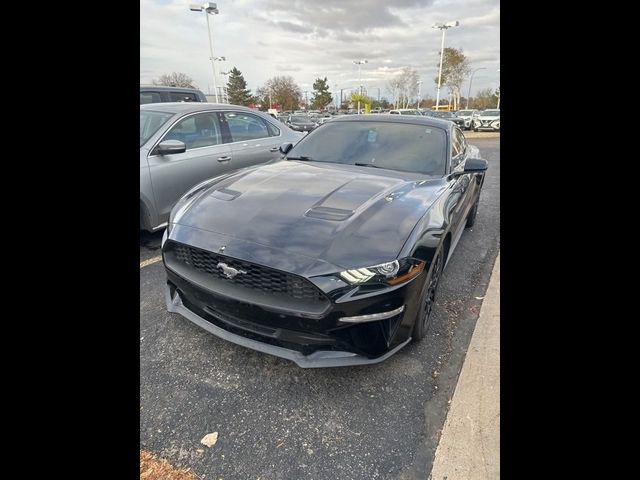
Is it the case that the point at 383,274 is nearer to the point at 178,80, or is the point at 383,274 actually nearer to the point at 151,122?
the point at 151,122

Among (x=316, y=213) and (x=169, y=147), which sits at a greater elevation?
(x=169, y=147)

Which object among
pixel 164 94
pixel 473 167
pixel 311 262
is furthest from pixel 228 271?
pixel 164 94

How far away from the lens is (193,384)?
79.4 inches

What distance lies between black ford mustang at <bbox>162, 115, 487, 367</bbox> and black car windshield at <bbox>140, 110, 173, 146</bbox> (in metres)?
1.84

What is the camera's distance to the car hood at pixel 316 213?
180 centimetres

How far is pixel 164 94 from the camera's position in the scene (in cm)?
757

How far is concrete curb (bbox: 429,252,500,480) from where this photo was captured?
1.56 meters

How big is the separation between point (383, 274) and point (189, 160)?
3.19 meters

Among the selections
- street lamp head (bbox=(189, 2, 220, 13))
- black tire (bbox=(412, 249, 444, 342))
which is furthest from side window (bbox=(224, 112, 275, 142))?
street lamp head (bbox=(189, 2, 220, 13))

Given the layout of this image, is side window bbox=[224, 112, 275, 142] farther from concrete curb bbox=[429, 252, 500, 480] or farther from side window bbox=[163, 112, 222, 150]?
concrete curb bbox=[429, 252, 500, 480]
